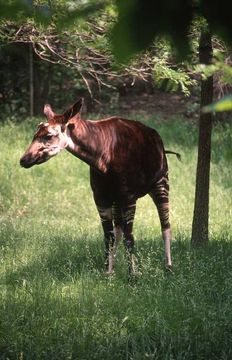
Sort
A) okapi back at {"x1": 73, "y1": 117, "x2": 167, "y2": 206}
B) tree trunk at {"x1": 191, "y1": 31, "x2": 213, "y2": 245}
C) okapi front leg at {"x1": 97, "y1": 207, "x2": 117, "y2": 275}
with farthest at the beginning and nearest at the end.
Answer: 1. tree trunk at {"x1": 191, "y1": 31, "x2": 213, "y2": 245}
2. okapi front leg at {"x1": 97, "y1": 207, "x2": 117, "y2": 275}
3. okapi back at {"x1": 73, "y1": 117, "x2": 167, "y2": 206}

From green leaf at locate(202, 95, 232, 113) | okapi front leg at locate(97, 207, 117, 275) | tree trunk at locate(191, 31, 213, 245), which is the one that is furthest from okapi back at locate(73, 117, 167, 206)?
green leaf at locate(202, 95, 232, 113)

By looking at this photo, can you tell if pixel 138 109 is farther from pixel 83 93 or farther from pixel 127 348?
pixel 127 348

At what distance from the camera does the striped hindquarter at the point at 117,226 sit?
625 centimetres

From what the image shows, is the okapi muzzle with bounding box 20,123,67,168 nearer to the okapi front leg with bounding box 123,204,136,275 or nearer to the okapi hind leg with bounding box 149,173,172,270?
the okapi front leg with bounding box 123,204,136,275

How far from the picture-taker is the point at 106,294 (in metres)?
5.35

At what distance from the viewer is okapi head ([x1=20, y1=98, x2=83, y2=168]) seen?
5770 mm

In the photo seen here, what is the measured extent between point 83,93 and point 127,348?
1738 cm

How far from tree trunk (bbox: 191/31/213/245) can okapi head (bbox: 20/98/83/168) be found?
6.07ft

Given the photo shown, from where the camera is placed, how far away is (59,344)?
440 centimetres

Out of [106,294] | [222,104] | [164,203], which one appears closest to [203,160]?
[164,203]

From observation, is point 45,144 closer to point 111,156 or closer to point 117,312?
point 111,156

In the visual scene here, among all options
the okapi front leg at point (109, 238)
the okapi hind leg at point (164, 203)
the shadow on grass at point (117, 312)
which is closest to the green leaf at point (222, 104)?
the shadow on grass at point (117, 312)

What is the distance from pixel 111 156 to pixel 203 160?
1.68m

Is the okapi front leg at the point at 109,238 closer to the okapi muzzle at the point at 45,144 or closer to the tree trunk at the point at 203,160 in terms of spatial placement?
the okapi muzzle at the point at 45,144
